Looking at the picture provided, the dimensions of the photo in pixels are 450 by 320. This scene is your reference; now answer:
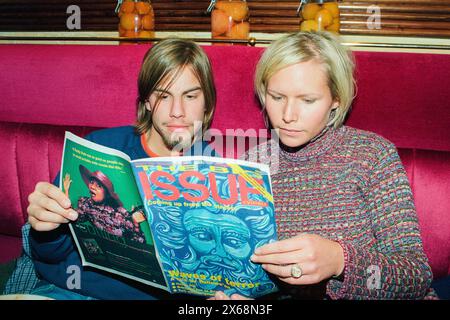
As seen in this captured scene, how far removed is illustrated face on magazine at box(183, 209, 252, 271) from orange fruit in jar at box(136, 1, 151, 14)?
1.04 meters

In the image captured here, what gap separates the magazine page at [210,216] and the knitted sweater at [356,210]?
0.19 meters

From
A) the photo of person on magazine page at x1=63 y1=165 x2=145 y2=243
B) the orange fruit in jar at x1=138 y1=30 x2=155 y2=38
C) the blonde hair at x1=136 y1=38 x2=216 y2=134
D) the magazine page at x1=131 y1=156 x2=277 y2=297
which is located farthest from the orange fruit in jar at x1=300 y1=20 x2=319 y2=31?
the photo of person on magazine page at x1=63 y1=165 x2=145 y2=243

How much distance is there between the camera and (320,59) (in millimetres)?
911

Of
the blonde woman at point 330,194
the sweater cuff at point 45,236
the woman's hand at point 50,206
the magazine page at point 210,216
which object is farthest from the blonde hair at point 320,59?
the sweater cuff at point 45,236

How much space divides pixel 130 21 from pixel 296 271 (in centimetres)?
117

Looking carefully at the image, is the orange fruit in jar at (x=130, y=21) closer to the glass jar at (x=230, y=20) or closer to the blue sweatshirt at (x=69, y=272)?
the glass jar at (x=230, y=20)

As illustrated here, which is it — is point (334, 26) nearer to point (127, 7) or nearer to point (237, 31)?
point (237, 31)

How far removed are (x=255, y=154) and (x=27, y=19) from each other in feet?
4.58

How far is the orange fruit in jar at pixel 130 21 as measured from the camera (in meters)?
1.44

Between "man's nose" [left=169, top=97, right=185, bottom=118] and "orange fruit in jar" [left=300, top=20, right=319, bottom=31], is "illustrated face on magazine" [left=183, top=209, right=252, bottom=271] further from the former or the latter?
"orange fruit in jar" [left=300, top=20, right=319, bottom=31]

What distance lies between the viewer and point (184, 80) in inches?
42.0

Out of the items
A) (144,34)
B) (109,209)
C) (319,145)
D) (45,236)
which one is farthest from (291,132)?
(144,34)

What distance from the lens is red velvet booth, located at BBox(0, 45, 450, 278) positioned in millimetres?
1069
